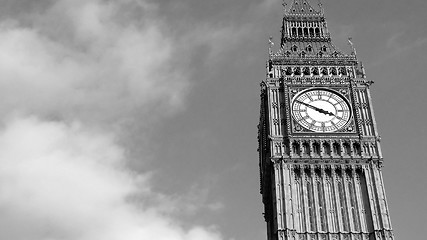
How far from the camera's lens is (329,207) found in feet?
209

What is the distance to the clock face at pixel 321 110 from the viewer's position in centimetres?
6831

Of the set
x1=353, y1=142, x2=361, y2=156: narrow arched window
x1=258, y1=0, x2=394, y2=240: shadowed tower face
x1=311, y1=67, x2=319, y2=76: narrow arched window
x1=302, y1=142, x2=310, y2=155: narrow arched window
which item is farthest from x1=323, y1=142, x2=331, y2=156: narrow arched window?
x1=311, y1=67, x2=319, y2=76: narrow arched window

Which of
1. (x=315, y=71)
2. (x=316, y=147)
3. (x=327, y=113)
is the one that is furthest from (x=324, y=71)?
(x=316, y=147)

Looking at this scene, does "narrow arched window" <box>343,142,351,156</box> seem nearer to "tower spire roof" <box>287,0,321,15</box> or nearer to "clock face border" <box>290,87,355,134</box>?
"clock face border" <box>290,87,355,134</box>

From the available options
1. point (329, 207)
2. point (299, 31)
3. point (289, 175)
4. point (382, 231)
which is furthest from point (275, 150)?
point (299, 31)

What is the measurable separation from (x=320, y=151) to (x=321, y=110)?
4.68 meters

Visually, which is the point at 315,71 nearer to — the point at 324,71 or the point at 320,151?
the point at 324,71

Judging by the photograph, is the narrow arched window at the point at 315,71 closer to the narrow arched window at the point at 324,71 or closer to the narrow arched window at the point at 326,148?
the narrow arched window at the point at 324,71

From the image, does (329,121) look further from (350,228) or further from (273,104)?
(350,228)

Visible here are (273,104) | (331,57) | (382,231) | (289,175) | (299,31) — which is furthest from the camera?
(299,31)

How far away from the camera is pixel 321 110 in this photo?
69062mm

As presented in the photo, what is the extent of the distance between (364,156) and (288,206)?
350 inches

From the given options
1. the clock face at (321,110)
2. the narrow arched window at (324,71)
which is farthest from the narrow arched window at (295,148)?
the narrow arched window at (324,71)

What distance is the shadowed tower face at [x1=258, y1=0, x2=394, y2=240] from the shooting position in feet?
205
